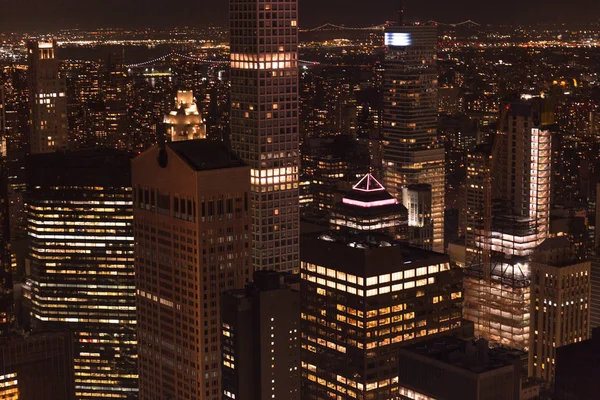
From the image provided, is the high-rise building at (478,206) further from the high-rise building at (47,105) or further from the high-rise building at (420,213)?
the high-rise building at (47,105)

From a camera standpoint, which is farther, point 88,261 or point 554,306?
point 88,261

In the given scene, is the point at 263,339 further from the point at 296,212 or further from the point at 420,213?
the point at 420,213

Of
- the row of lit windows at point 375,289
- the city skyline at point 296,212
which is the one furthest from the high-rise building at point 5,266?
the row of lit windows at point 375,289

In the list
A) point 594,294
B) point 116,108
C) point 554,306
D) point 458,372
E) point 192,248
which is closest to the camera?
point 458,372

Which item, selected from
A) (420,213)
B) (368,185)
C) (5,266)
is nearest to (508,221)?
(368,185)

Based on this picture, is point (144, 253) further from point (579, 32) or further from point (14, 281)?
point (579, 32)

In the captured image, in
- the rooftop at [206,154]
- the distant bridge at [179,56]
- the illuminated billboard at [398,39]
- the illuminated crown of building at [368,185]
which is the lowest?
the illuminated crown of building at [368,185]
